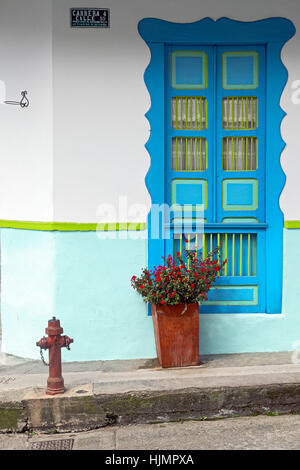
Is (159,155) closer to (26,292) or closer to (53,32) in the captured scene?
(53,32)

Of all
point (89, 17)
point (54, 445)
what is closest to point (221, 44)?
point (89, 17)

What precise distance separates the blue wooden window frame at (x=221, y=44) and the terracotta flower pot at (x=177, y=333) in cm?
63

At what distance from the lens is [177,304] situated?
17.7 feet

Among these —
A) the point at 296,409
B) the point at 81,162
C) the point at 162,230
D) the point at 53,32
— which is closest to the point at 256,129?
the point at 162,230

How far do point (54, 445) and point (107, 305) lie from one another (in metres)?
1.64

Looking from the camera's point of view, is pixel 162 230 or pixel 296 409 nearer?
pixel 296 409

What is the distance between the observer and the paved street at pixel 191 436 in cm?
436

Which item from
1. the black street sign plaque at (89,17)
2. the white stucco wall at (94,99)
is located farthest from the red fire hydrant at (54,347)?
the black street sign plaque at (89,17)

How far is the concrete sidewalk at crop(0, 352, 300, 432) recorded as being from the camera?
15.5 feet

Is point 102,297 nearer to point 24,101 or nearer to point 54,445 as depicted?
point 54,445

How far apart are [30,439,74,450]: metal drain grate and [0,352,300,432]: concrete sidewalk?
0.62 feet

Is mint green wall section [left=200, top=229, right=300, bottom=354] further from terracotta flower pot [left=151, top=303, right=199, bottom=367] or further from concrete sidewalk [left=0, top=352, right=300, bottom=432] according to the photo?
concrete sidewalk [left=0, top=352, right=300, bottom=432]
